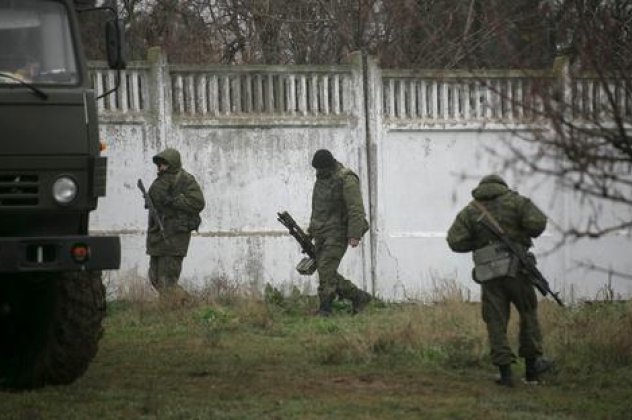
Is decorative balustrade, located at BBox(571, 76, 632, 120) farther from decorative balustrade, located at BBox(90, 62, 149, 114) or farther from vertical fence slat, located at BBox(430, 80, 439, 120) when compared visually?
vertical fence slat, located at BBox(430, 80, 439, 120)

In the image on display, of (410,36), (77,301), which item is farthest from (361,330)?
(410,36)

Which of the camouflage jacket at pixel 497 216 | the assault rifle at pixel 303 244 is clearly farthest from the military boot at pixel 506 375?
the assault rifle at pixel 303 244

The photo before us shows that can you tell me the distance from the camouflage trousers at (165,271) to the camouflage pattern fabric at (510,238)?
539cm

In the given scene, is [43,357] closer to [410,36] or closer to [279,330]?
[279,330]

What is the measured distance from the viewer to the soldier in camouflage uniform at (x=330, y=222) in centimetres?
1470

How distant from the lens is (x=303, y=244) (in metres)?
15.3

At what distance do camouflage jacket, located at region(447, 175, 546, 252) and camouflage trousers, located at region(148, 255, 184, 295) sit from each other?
5.42m

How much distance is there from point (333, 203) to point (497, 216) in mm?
4510

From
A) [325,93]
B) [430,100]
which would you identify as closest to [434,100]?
[430,100]

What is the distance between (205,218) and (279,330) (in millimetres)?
3203

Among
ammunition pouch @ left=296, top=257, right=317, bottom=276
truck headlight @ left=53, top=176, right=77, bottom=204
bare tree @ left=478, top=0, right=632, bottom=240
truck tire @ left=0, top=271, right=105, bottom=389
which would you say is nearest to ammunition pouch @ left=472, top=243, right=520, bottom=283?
bare tree @ left=478, top=0, right=632, bottom=240

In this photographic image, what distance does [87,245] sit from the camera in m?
8.70

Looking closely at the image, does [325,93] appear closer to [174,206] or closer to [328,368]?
[174,206]

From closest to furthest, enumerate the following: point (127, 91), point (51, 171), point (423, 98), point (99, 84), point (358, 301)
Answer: point (51, 171), point (358, 301), point (99, 84), point (127, 91), point (423, 98)
